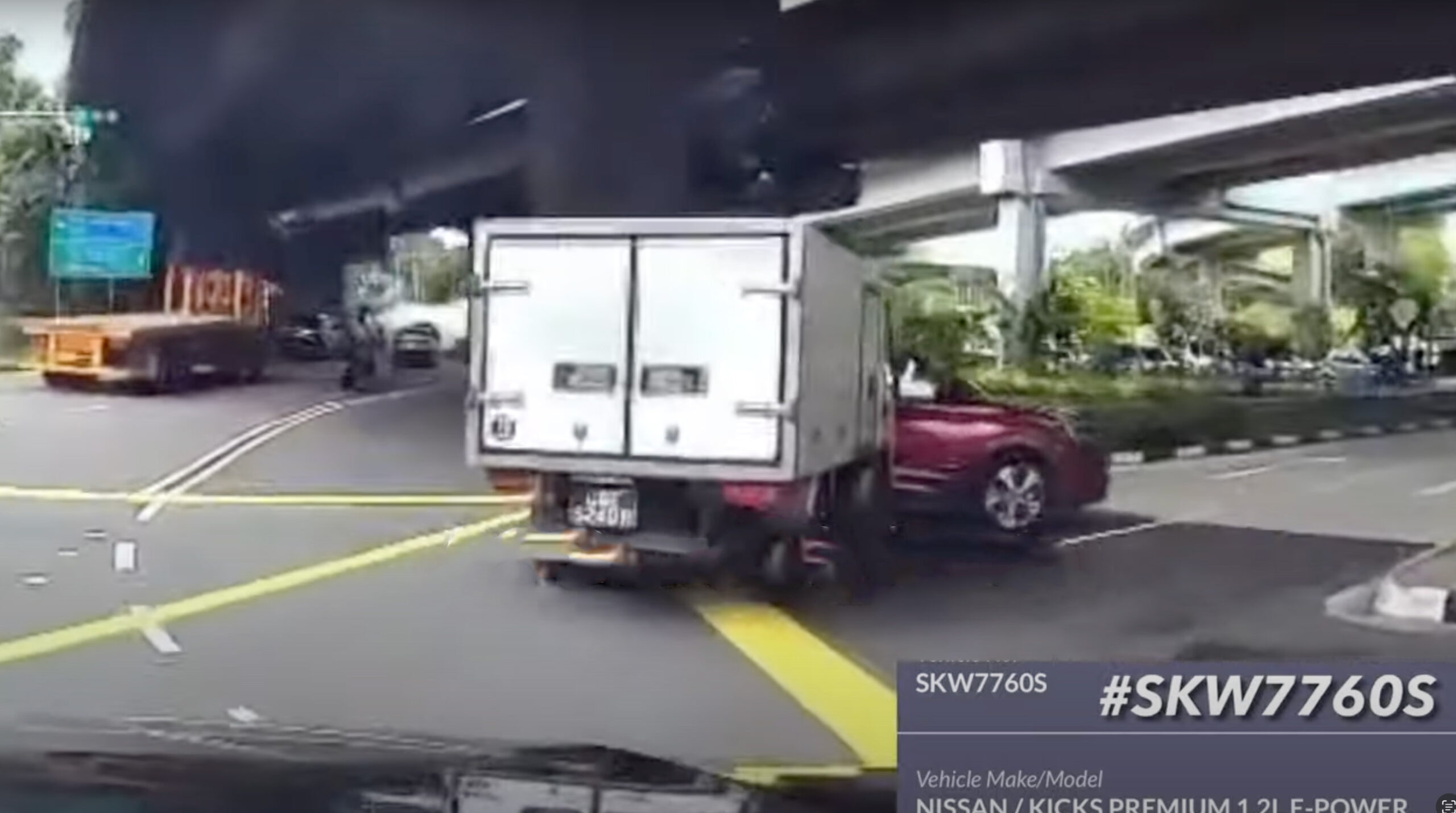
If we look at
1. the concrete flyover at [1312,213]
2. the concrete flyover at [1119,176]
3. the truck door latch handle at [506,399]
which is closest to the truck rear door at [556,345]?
the truck door latch handle at [506,399]

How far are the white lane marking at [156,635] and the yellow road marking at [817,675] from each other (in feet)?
3.34

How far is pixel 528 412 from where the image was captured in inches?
147

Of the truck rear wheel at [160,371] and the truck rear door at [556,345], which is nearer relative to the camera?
the truck rear door at [556,345]

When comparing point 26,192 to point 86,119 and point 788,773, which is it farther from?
point 788,773

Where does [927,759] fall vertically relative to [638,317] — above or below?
below

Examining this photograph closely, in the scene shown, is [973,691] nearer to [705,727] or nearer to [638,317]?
[705,727]

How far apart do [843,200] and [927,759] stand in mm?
1064

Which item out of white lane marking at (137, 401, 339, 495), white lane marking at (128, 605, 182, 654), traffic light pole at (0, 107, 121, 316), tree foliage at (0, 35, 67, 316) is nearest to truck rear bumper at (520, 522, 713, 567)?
white lane marking at (137, 401, 339, 495)

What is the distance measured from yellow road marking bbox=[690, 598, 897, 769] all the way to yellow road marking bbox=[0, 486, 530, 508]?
0.47m

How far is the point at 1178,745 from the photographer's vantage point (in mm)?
3635

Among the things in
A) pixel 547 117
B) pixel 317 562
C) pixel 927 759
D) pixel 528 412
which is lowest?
pixel 927 759

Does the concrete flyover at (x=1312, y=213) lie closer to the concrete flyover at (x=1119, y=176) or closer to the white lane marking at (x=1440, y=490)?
the concrete flyover at (x=1119, y=176)

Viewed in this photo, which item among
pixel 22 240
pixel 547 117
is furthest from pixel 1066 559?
pixel 22 240

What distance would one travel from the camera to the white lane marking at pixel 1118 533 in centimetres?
375
